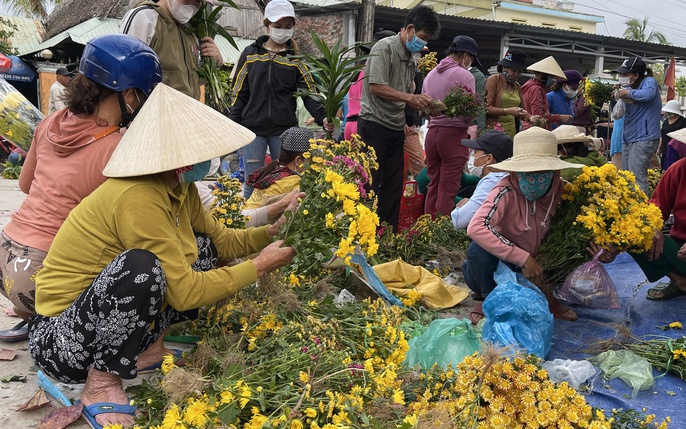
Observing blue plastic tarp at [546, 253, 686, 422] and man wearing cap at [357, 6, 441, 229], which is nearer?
blue plastic tarp at [546, 253, 686, 422]

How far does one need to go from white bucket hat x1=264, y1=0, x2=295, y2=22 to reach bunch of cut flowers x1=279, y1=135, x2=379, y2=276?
2357mm

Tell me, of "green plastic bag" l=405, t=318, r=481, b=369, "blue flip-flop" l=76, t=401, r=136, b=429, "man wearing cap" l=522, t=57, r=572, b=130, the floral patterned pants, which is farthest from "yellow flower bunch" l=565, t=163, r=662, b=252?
"man wearing cap" l=522, t=57, r=572, b=130

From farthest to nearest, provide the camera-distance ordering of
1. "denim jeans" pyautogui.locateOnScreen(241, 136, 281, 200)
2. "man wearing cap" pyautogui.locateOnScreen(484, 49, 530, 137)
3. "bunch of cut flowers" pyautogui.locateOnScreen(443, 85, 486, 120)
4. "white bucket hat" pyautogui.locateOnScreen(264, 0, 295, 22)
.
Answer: "man wearing cap" pyautogui.locateOnScreen(484, 49, 530, 137), "bunch of cut flowers" pyautogui.locateOnScreen(443, 85, 486, 120), "denim jeans" pyautogui.locateOnScreen(241, 136, 281, 200), "white bucket hat" pyautogui.locateOnScreen(264, 0, 295, 22)

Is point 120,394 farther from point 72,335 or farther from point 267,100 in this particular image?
point 267,100

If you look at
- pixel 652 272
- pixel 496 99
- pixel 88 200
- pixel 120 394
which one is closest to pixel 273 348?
pixel 120 394

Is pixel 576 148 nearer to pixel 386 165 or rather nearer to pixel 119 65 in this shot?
pixel 386 165

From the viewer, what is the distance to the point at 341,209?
274 cm

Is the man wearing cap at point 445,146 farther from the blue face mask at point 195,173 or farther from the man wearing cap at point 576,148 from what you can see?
the blue face mask at point 195,173

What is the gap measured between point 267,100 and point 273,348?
2.99m

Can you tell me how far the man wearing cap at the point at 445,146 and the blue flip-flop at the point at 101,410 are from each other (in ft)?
12.6

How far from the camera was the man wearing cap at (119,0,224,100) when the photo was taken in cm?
353

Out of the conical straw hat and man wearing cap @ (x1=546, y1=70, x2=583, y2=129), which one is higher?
the conical straw hat

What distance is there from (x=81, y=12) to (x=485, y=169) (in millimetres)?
14423

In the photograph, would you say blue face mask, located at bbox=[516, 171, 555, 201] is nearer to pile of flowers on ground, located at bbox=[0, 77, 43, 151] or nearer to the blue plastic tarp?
the blue plastic tarp
